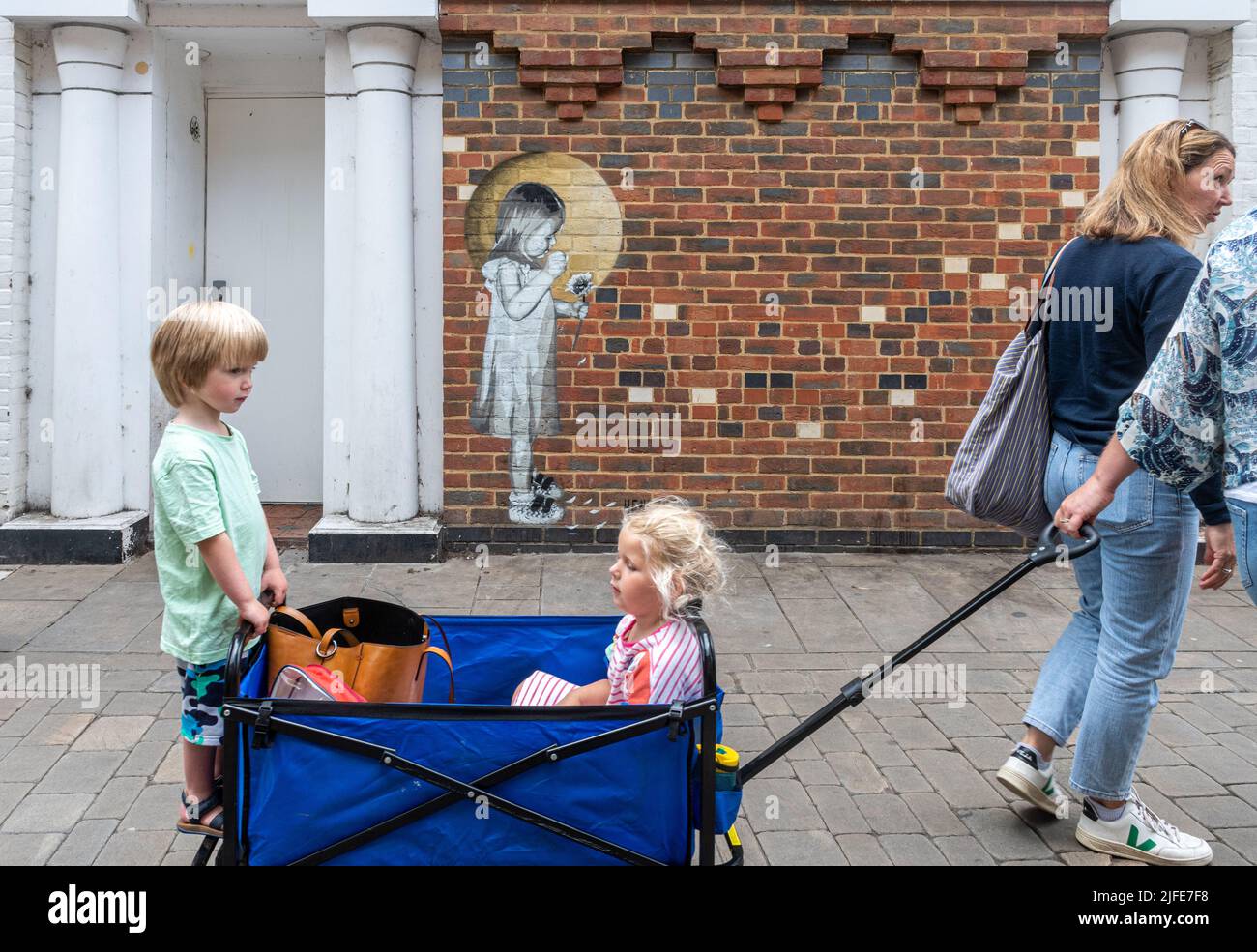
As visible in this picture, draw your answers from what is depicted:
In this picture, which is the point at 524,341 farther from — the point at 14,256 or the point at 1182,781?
the point at 1182,781

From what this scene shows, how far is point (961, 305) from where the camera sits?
274 inches

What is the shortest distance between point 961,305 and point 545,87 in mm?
2672

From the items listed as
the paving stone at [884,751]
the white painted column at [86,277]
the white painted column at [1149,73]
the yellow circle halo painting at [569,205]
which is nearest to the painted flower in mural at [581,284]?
the yellow circle halo painting at [569,205]

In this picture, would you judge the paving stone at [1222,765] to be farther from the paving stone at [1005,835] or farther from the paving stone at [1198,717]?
the paving stone at [1005,835]

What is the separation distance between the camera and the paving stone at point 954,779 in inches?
151

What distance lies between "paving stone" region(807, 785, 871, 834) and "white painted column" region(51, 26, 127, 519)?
4810 mm

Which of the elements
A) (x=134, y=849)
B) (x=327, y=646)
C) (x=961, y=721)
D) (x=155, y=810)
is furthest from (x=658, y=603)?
(x=961, y=721)

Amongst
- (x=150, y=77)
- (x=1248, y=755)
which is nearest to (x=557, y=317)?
(x=150, y=77)

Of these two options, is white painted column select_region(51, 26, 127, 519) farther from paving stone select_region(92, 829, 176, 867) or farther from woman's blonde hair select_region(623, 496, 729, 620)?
woman's blonde hair select_region(623, 496, 729, 620)

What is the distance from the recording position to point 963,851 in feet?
11.4

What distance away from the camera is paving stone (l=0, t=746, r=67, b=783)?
3.98 meters

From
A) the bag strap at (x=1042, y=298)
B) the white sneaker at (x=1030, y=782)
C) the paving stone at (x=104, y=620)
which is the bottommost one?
the white sneaker at (x=1030, y=782)

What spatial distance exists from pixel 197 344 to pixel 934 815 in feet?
8.32

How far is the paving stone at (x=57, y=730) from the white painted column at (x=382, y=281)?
2547mm
